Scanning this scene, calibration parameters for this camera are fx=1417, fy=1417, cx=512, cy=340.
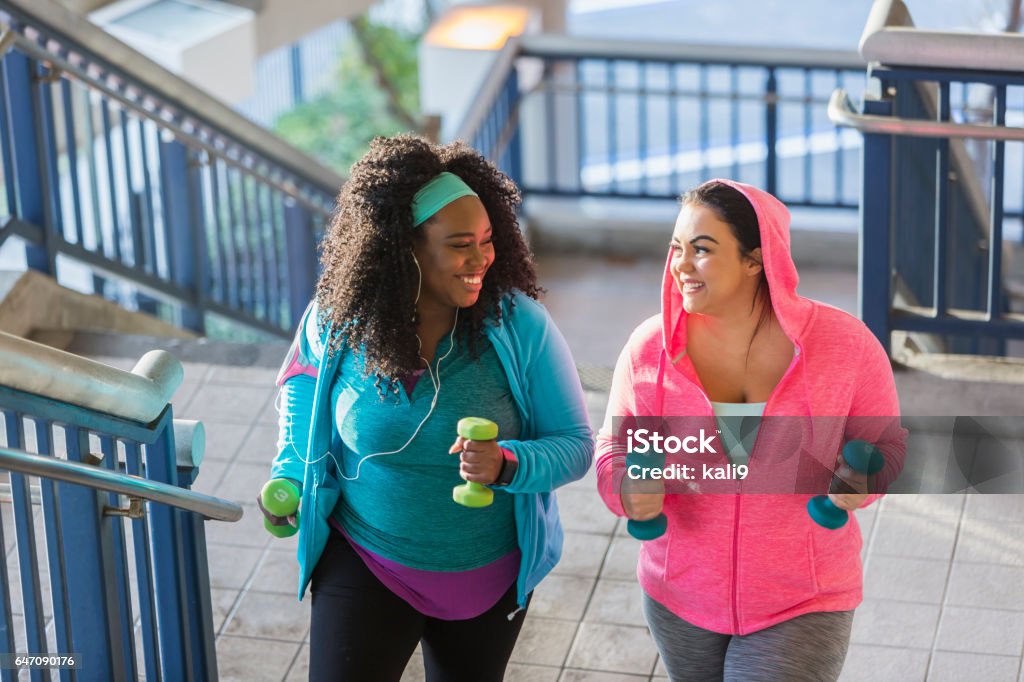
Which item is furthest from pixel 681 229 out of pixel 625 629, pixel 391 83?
pixel 391 83

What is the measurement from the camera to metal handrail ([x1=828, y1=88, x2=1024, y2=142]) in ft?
13.1

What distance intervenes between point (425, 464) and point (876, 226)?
216 cm

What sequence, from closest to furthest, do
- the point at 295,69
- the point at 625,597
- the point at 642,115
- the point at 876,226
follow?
1. the point at 625,597
2. the point at 876,226
3. the point at 642,115
4. the point at 295,69

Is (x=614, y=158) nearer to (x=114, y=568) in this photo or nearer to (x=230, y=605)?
(x=230, y=605)

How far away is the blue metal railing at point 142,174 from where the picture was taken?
5148mm

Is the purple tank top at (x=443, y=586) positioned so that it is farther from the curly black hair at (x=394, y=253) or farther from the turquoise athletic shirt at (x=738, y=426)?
the turquoise athletic shirt at (x=738, y=426)

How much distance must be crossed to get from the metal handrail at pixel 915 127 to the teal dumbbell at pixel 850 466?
1.82 meters

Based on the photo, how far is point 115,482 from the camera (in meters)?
2.61

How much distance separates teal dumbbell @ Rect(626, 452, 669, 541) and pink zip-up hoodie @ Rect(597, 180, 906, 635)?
5cm

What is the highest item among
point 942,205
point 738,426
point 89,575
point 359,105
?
point 738,426

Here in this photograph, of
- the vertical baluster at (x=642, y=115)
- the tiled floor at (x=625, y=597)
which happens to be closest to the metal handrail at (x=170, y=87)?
the vertical baluster at (x=642, y=115)

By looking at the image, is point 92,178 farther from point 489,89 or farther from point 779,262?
point 779,262

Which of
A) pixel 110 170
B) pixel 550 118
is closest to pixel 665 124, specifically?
pixel 550 118

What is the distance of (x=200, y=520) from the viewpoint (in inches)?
119
